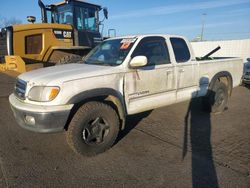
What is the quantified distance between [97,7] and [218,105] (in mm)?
6158

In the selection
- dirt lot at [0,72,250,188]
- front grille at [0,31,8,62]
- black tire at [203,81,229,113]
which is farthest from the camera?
front grille at [0,31,8,62]

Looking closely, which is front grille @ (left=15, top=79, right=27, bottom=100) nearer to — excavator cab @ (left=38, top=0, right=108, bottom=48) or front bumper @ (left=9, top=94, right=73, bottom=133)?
front bumper @ (left=9, top=94, right=73, bottom=133)

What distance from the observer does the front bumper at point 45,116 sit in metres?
3.42

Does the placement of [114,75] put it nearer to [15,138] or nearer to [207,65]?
[15,138]

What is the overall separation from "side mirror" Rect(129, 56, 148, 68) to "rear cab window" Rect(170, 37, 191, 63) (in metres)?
1.32

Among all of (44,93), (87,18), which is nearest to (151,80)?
(44,93)

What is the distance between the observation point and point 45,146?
4.34m

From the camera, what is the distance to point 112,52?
4.75 metres

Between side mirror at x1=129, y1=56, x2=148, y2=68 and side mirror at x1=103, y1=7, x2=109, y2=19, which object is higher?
side mirror at x1=103, y1=7, x2=109, y2=19

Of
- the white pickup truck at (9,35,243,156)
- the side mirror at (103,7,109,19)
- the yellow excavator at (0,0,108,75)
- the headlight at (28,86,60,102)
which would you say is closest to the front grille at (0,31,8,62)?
the yellow excavator at (0,0,108,75)

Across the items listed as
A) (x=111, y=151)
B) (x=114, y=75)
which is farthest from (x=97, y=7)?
(x=111, y=151)

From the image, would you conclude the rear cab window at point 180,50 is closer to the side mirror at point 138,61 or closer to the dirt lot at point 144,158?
the side mirror at point 138,61

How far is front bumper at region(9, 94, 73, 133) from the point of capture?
342 centimetres

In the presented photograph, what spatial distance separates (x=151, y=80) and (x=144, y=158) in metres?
1.48
